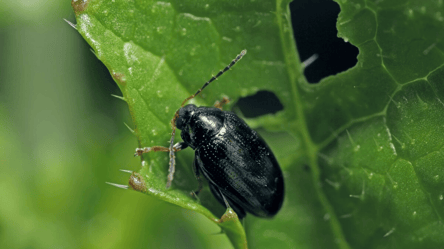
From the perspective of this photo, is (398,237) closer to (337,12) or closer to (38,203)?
(337,12)

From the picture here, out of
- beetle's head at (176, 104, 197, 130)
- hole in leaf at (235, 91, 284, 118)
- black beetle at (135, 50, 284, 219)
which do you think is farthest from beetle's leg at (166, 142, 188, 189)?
hole in leaf at (235, 91, 284, 118)

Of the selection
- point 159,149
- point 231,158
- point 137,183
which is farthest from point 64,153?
point 231,158

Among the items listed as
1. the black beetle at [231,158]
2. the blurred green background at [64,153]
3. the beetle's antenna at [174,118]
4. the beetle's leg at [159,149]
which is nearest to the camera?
the beetle's leg at [159,149]

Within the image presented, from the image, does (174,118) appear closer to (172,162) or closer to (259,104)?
(172,162)

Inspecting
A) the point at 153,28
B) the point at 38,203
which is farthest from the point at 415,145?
the point at 38,203

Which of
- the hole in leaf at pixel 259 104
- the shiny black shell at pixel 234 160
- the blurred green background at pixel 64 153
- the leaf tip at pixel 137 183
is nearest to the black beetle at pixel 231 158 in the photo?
Answer: the shiny black shell at pixel 234 160

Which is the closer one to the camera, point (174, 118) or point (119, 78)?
point (119, 78)

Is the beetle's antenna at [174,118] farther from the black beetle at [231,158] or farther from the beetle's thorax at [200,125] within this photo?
Result: the beetle's thorax at [200,125]
